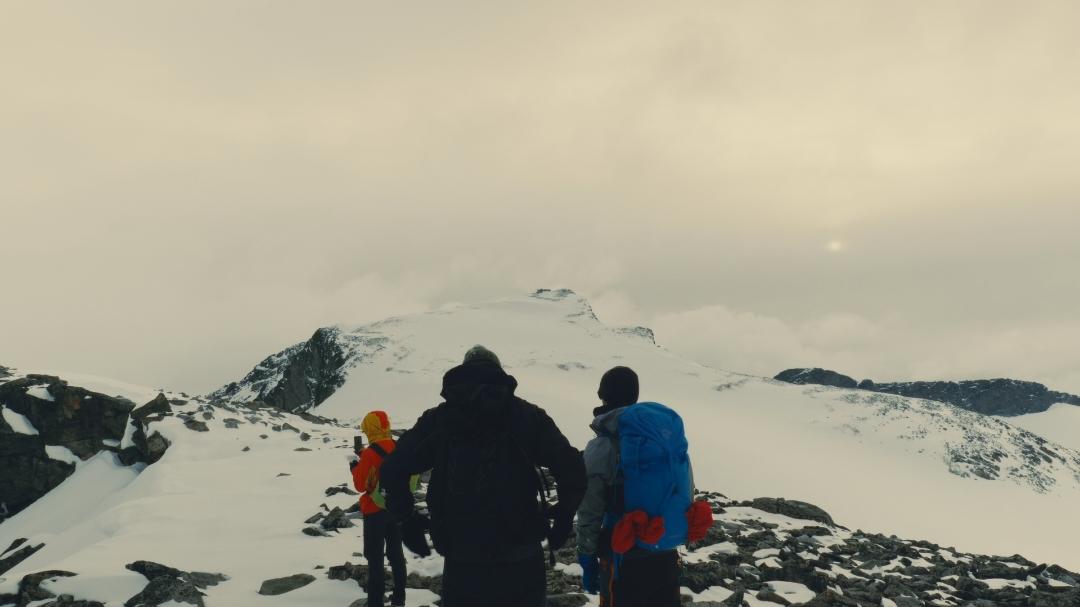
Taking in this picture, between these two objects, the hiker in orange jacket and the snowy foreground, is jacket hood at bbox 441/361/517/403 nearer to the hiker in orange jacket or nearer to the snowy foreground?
the hiker in orange jacket

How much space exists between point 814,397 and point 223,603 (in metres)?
70.4

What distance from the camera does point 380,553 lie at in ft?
29.9

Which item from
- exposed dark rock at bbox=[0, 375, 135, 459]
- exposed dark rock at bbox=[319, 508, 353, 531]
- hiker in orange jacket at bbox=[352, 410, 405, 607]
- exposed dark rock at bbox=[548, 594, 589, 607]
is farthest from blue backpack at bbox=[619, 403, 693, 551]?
exposed dark rock at bbox=[0, 375, 135, 459]

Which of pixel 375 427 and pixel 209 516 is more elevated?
pixel 375 427

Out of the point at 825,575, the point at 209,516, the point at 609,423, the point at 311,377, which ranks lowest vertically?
the point at 825,575

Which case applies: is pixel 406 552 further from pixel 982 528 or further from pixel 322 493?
pixel 982 528

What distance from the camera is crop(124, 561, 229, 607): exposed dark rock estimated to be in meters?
9.30

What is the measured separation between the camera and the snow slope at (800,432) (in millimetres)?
43844

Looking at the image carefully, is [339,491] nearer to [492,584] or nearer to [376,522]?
[376,522]

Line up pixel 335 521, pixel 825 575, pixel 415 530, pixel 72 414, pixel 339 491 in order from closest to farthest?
1. pixel 415 530
2. pixel 825 575
3. pixel 335 521
4. pixel 339 491
5. pixel 72 414

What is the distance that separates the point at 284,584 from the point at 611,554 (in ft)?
22.5

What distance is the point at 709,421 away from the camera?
55.1 m

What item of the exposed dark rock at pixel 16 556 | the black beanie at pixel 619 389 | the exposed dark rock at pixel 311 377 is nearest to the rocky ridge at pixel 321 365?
the exposed dark rock at pixel 311 377

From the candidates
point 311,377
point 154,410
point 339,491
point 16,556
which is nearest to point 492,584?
point 339,491
